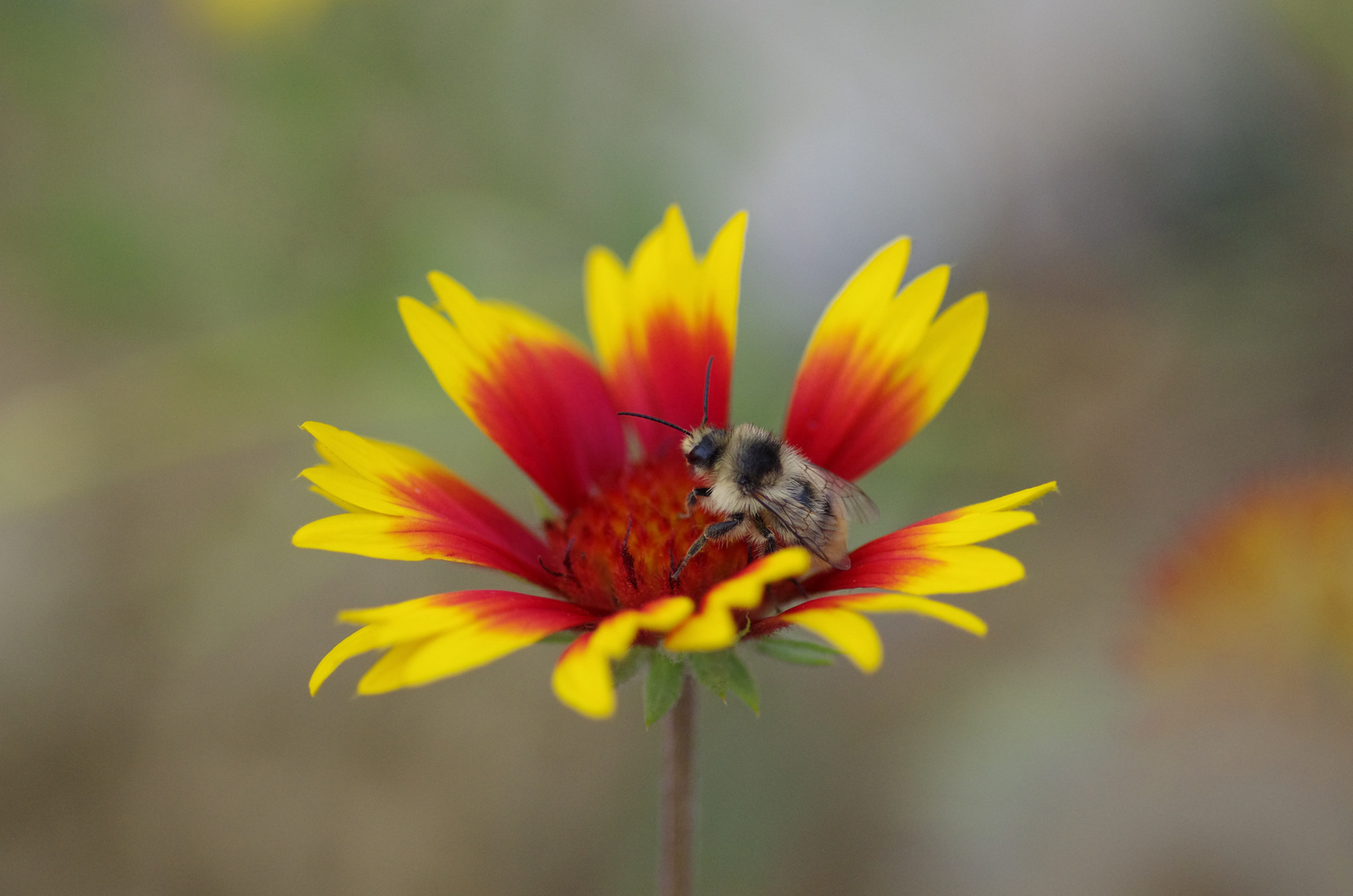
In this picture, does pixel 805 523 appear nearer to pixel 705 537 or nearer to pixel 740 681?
pixel 705 537

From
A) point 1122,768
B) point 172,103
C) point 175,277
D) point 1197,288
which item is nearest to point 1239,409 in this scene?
point 1197,288

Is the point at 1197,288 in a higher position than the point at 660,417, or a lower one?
higher

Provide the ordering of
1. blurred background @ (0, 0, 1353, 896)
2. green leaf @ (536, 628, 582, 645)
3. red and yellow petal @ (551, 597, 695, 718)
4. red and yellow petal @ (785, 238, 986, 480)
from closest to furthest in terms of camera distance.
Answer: red and yellow petal @ (551, 597, 695, 718)
green leaf @ (536, 628, 582, 645)
red and yellow petal @ (785, 238, 986, 480)
blurred background @ (0, 0, 1353, 896)

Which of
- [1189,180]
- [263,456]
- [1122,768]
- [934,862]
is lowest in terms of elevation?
[934,862]

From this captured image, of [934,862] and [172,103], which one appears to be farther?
[172,103]

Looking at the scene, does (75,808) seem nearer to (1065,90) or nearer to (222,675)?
(222,675)

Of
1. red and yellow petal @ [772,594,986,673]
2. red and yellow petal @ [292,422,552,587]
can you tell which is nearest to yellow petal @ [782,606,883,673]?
red and yellow petal @ [772,594,986,673]

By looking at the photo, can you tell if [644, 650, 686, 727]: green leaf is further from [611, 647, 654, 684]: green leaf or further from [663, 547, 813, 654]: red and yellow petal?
[663, 547, 813, 654]: red and yellow petal
